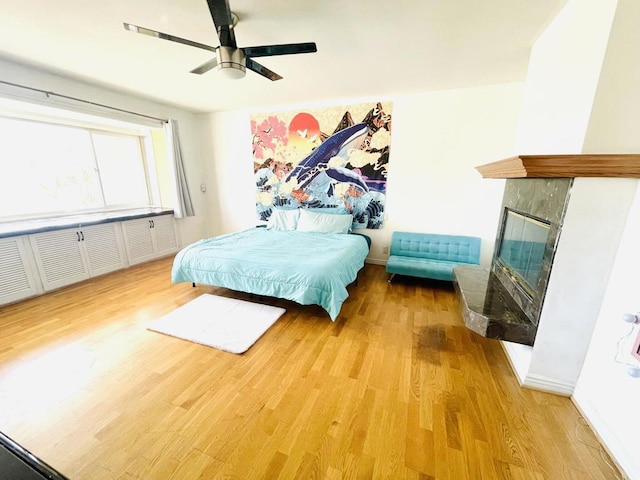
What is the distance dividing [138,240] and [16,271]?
4.34 ft

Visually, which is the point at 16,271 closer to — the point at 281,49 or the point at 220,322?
the point at 220,322

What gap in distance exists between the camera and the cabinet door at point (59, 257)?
9.28 feet

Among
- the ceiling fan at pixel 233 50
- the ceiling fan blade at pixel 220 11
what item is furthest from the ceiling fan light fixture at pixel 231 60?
the ceiling fan blade at pixel 220 11

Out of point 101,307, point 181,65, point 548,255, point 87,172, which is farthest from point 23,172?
point 548,255

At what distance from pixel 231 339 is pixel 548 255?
2361mm

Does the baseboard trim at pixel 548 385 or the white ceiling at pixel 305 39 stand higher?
the white ceiling at pixel 305 39

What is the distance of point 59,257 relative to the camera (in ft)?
9.80

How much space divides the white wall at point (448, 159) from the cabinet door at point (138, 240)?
299cm

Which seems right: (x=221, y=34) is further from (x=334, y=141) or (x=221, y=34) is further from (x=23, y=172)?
(x=23, y=172)

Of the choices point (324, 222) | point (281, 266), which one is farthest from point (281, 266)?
point (324, 222)

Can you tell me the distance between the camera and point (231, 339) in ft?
6.82

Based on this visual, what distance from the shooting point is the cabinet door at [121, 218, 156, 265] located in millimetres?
3711

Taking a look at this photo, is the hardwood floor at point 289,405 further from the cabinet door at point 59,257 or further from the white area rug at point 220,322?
the cabinet door at point 59,257

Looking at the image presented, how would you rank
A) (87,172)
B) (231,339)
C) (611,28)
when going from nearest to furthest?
1. (611,28)
2. (231,339)
3. (87,172)
